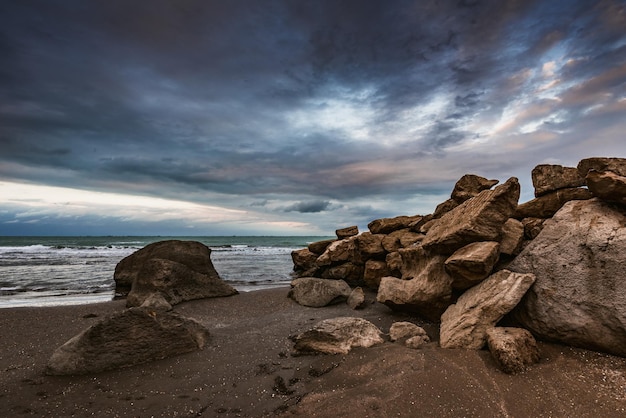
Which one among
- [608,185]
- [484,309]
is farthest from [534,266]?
[608,185]

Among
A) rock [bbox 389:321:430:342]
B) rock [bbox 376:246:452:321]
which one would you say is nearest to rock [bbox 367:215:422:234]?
rock [bbox 376:246:452:321]

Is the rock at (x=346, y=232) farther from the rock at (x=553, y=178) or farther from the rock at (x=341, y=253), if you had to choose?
the rock at (x=553, y=178)

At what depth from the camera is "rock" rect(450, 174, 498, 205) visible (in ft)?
36.3

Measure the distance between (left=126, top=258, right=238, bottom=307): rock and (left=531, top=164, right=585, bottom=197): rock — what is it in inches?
429

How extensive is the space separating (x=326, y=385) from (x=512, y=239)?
5045 millimetres

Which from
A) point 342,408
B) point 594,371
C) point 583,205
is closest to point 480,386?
point 594,371

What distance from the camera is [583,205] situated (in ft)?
22.4

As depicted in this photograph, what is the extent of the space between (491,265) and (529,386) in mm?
2459

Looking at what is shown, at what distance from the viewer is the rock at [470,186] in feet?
36.3

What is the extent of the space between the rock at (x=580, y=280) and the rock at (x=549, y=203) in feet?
4.96

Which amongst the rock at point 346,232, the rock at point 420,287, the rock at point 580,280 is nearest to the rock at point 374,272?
the rock at point 420,287

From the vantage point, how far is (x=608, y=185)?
618cm

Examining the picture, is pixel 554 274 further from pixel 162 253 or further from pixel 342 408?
pixel 162 253

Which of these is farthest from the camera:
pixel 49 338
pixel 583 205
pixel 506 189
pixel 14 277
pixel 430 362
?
pixel 14 277
